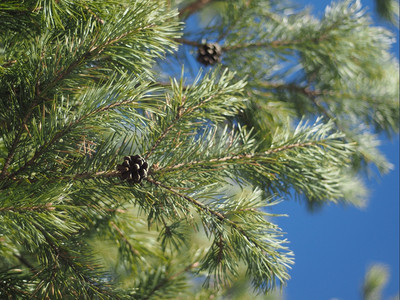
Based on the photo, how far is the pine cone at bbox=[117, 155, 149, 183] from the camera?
440 mm

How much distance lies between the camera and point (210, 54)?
864 mm

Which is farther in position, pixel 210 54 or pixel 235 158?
pixel 210 54

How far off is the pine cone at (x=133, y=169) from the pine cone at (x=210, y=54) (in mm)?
447

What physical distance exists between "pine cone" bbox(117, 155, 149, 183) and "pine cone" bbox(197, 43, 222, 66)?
1.47 feet

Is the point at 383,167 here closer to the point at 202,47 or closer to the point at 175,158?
the point at 202,47

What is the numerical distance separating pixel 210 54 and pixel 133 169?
1.53 feet

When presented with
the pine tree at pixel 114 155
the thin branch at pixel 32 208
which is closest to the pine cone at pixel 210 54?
the pine tree at pixel 114 155

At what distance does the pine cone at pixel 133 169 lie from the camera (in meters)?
0.44

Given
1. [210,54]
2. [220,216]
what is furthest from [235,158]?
[210,54]

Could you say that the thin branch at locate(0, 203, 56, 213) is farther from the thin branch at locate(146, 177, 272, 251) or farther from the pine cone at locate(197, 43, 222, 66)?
the pine cone at locate(197, 43, 222, 66)

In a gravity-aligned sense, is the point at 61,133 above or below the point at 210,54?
above

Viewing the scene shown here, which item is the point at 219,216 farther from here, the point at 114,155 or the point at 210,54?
the point at 210,54

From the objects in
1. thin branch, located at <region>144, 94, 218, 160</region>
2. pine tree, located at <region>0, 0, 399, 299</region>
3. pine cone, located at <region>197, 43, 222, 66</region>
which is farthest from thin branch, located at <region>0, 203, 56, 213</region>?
pine cone, located at <region>197, 43, 222, 66</region>

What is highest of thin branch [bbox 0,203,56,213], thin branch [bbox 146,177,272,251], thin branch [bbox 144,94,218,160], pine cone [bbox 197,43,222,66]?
thin branch [bbox 144,94,218,160]
